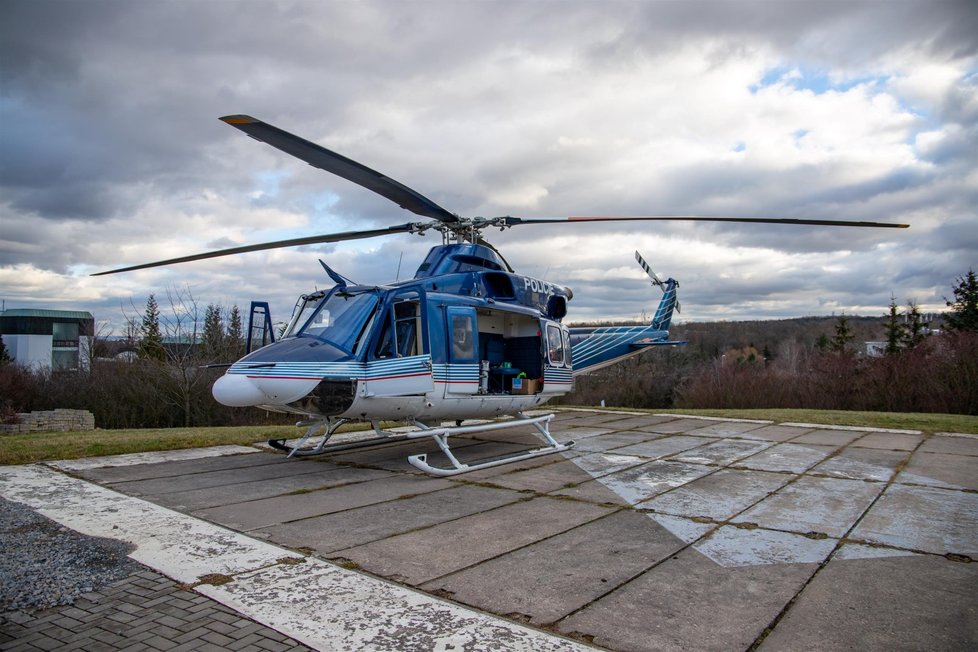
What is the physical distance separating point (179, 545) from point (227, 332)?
32.2 metres

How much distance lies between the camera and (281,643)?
3348mm

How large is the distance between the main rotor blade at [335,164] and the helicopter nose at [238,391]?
2657 mm

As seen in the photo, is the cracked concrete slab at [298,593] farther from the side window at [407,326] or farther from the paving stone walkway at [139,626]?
the side window at [407,326]

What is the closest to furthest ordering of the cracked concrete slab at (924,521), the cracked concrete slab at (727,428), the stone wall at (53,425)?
the cracked concrete slab at (924,521) → the cracked concrete slab at (727,428) → the stone wall at (53,425)

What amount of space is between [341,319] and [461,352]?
5.84 ft

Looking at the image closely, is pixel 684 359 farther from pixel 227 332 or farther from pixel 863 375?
pixel 227 332

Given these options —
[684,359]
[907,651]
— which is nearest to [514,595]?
[907,651]

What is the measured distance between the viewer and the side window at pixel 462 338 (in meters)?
8.85

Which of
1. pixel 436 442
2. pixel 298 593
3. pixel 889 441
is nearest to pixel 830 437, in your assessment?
pixel 889 441

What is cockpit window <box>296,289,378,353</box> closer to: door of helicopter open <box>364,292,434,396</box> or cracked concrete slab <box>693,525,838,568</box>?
door of helicopter open <box>364,292,434,396</box>

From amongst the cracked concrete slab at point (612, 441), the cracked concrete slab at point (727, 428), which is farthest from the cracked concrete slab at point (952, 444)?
the cracked concrete slab at point (612, 441)

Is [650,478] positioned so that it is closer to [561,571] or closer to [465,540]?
[465,540]

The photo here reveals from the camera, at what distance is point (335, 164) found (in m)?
7.03

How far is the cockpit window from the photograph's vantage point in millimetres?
7949
